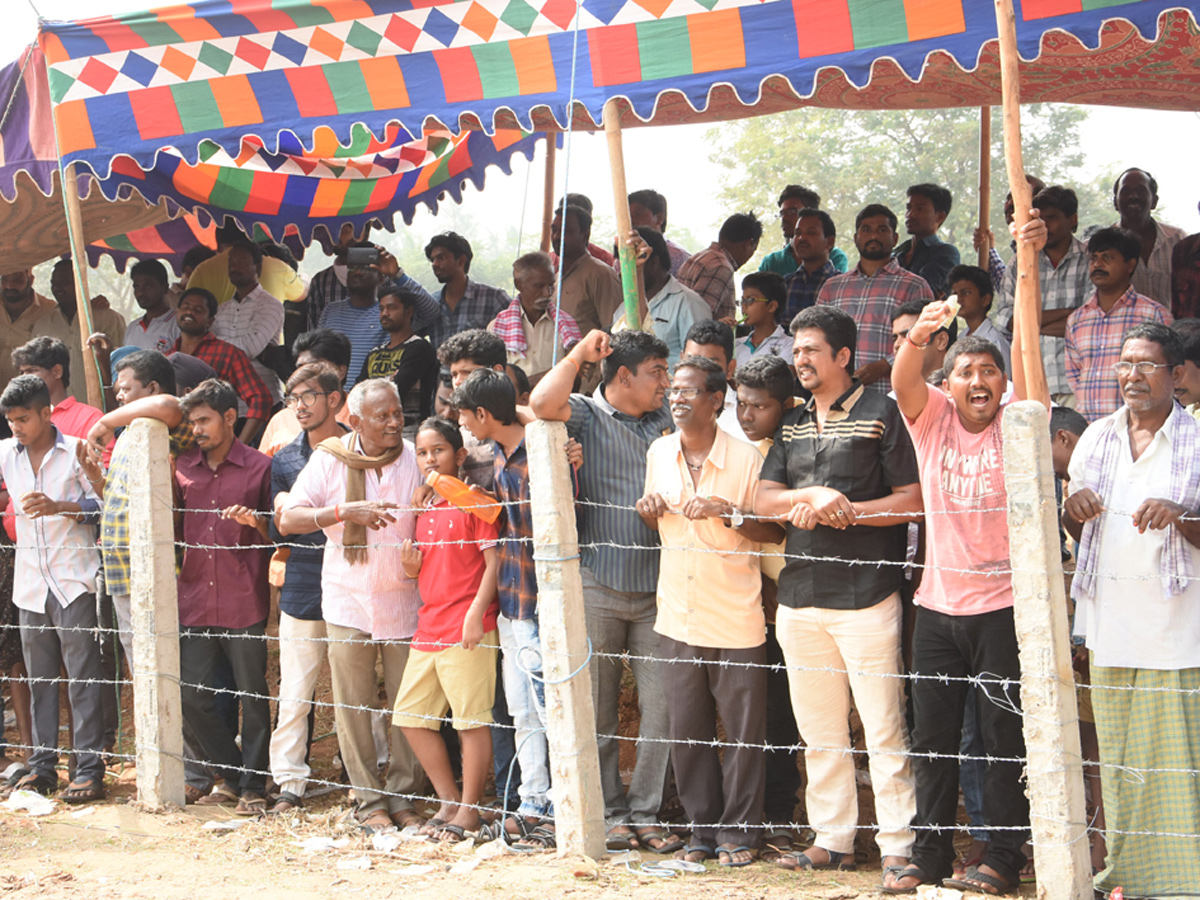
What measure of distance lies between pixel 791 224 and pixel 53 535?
17.3 ft

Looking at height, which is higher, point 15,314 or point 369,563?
point 15,314

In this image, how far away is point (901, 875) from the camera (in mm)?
4145

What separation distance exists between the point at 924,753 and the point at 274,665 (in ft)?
17.4

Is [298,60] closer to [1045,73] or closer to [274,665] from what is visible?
[1045,73]

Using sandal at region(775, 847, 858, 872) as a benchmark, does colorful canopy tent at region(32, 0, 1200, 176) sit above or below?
above

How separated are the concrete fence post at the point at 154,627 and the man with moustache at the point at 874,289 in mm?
3443

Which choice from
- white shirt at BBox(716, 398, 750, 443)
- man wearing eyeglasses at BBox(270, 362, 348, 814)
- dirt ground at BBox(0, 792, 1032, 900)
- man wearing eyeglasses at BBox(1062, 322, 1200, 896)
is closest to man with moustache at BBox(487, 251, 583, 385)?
man wearing eyeglasses at BBox(270, 362, 348, 814)

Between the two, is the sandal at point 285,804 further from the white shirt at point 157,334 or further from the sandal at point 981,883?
the white shirt at point 157,334

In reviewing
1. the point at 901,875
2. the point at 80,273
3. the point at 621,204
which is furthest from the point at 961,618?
the point at 80,273

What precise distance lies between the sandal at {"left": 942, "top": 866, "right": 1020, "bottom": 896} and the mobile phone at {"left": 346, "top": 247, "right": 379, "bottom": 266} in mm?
5650

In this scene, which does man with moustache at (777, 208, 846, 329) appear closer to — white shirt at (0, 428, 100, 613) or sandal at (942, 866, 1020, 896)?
sandal at (942, 866, 1020, 896)

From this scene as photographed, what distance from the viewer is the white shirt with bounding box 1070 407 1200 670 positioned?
13.0ft

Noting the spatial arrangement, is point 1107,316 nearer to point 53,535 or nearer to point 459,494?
point 459,494

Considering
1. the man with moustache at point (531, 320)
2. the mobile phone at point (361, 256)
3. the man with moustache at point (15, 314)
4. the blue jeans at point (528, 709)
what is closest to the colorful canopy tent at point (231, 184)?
the man with moustache at point (15, 314)
